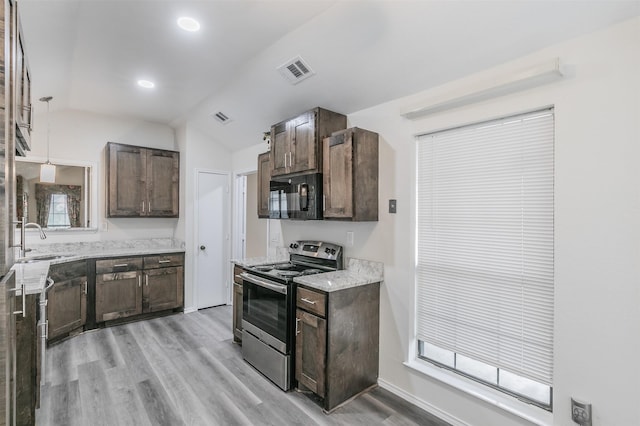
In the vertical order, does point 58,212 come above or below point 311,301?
above

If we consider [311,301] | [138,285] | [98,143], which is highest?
[98,143]

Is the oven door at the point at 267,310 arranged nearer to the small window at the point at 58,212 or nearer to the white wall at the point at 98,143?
the white wall at the point at 98,143

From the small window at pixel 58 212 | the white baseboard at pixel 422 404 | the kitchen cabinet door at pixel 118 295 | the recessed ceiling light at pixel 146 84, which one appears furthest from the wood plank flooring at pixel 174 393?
the recessed ceiling light at pixel 146 84

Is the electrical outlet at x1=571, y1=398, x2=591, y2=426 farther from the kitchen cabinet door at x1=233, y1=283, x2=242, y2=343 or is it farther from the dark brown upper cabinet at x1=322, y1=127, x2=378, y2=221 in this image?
the kitchen cabinet door at x1=233, y1=283, x2=242, y2=343

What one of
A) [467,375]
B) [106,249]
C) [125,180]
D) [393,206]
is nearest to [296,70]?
[393,206]

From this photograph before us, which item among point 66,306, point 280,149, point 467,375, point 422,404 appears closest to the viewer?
point 467,375

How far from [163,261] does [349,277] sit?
3.03 metres

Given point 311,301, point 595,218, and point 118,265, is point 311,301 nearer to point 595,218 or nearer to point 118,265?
point 595,218

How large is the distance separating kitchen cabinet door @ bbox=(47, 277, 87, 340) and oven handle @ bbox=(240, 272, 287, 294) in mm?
2142

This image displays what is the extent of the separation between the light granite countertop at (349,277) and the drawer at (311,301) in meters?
0.06

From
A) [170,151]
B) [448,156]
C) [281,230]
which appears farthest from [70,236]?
[448,156]

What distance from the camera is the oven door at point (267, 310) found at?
8.93 feet

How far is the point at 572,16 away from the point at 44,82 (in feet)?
14.7

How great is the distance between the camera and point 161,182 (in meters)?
4.79
